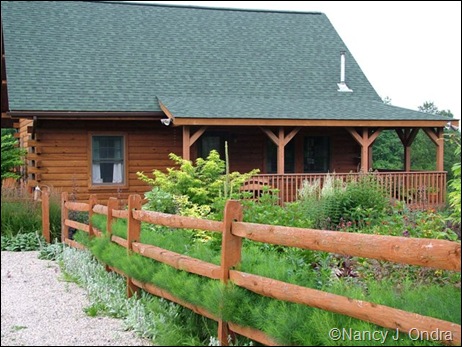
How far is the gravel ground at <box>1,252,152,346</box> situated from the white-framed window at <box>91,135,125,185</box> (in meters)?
8.26

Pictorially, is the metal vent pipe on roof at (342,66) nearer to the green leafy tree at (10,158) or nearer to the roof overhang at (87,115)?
the roof overhang at (87,115)

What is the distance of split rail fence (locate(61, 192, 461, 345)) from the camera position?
→ 151 inches

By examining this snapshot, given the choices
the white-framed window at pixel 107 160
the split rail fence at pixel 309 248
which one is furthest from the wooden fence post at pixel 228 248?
the white-framed window at pixel 107 160

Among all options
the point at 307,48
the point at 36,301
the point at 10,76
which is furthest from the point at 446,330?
the point at 307,48

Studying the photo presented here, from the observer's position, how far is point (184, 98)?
18.5m

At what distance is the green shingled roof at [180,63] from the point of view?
17.7m

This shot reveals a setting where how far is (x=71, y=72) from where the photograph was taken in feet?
61.5

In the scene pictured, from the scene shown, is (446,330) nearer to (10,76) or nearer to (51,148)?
(51,148)

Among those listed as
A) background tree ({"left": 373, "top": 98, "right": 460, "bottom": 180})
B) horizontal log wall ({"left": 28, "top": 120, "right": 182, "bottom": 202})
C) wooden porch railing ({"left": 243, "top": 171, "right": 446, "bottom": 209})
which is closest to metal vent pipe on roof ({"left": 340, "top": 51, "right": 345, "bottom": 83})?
wooden porch railing ({"left": 243, "top": 171, "right": 446, "bottom": 209})

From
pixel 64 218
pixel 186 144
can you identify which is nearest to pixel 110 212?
pixel 64 218

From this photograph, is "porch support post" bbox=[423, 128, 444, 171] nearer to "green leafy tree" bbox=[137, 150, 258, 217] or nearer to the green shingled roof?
A: the green shingled roof

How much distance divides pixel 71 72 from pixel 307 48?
7848mm

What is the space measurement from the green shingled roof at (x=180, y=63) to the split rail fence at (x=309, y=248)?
9924mm

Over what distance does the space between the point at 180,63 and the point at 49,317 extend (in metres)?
14.3
